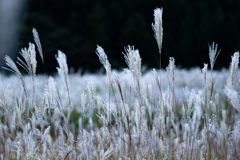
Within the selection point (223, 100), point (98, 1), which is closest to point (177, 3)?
point (98, 1)

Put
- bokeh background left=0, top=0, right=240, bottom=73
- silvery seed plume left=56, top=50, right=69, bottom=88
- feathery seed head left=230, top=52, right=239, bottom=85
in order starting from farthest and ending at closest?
bokeh background left=0, top=0, right=240, bottom=73 → feathery seed head left=230, top=52, right=239, bottom=85 → silvery seed plume left=56, top=50, right=69, bottom=88

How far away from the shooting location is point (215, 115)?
1.58 m

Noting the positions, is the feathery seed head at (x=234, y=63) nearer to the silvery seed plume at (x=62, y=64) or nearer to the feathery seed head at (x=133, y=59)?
the feathery seed head at (x=133, y=59)

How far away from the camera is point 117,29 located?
18.7 m

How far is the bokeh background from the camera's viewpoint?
1620 centimetres

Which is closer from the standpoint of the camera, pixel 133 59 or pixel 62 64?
pixel 62 64

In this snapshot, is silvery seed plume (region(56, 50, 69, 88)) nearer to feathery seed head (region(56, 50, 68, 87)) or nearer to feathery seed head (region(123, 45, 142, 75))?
feathery seed head (region(56, 50, 68, 87))

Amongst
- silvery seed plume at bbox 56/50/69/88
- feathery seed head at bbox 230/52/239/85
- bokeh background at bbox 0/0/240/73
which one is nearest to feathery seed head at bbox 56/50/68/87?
silvery seed plume at bbox 56/50/69/88

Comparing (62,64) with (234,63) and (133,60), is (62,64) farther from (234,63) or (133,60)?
(234,63)

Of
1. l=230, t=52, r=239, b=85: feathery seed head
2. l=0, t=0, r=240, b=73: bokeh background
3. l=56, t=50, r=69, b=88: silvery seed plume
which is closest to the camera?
l=56, t=50, r=69, b=88: silvery seed plume

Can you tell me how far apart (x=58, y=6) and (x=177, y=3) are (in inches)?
297

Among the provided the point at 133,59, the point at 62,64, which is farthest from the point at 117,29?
the point at 62,64

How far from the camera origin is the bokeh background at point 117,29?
1620 cm

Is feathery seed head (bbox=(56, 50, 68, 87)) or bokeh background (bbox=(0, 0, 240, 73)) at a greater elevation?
bokeh background (bbox=(0, 0, 240, 73))
